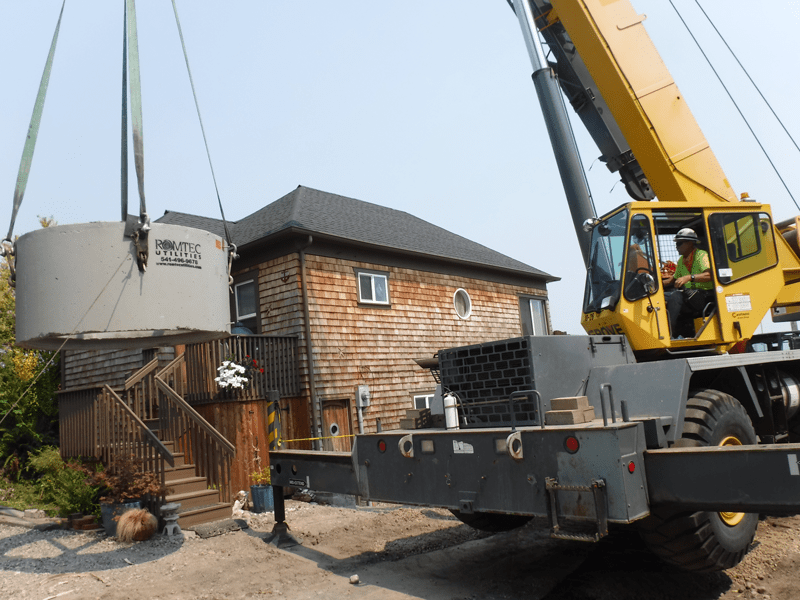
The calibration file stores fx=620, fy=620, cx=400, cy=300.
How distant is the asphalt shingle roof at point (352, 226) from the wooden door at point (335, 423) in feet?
11.2

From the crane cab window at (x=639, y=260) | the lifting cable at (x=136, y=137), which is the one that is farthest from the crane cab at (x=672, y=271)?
the lifting cable at (x=136, y=137)

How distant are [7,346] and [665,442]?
18367 mm

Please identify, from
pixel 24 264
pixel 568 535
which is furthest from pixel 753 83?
pixel 24 264

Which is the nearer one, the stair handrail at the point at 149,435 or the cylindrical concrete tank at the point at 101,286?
the cylindrical concrete tank at the point at 101,286

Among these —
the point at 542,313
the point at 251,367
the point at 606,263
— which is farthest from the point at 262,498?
the point at 542,313

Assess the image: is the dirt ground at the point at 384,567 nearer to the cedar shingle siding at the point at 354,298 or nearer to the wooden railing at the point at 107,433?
the wooden railing at the point at 107,433

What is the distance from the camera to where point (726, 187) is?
7188 millimetres

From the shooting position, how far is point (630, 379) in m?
4.78

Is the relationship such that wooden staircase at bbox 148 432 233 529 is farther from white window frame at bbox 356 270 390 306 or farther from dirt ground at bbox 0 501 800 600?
white window frame at bbox 356 270 390 306

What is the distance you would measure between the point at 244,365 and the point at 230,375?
409 millimetres

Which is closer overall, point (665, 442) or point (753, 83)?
point (665, 442)

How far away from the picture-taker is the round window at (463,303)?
629 inches

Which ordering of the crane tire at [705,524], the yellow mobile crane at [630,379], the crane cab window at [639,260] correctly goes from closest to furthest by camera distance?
the yellow mobile crane at [630,379], the crane tire at [705,524], the crane cab window at [639,260]

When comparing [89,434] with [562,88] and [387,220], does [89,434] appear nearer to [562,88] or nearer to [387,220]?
[562,88]
